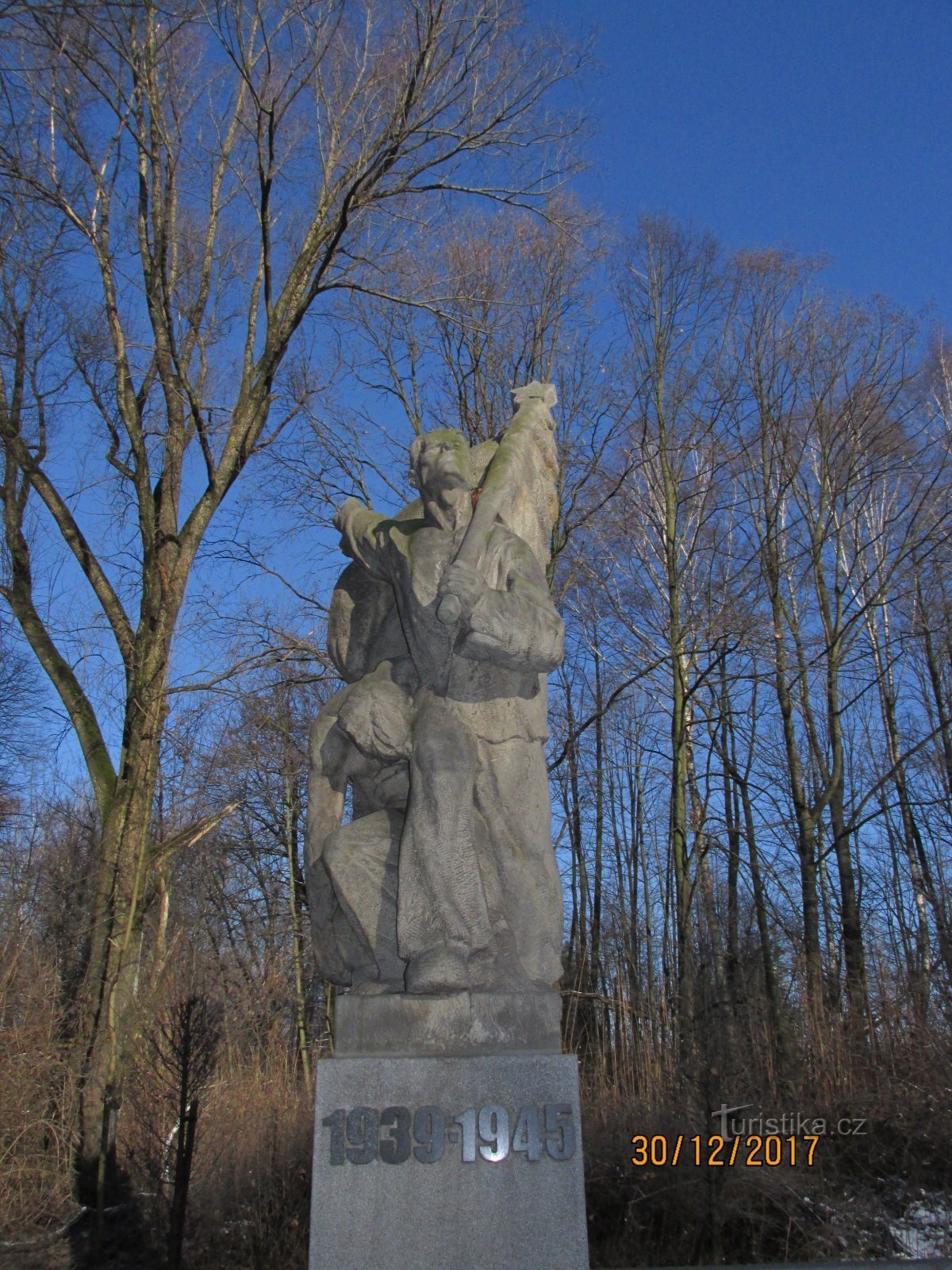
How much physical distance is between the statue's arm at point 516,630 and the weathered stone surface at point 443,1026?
3.48 ft

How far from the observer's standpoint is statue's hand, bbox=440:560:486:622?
130 inches

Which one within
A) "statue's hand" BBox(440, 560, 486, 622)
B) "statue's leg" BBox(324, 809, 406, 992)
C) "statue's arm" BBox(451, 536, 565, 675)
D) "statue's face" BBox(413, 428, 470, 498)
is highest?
"statue's face" BBox(413, 428, 470, 498)

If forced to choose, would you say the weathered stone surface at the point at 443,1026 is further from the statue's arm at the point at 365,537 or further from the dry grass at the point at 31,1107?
the dry grass at the point at 31,1107

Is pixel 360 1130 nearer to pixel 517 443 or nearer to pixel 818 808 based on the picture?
pixel 517 443

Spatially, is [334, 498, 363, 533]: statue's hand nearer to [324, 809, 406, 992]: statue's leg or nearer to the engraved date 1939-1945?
[324, 809, 406, 992]: statue's leg

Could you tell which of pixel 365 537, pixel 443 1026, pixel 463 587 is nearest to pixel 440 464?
pixel 365 537

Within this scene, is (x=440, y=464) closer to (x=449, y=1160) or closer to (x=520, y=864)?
(x=520, y=864)

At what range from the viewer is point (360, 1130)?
2904 millimetres

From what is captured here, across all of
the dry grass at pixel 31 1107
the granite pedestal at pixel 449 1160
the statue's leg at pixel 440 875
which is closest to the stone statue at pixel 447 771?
the statue's leg at pixel 440 875

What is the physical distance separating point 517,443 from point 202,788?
32.0 ft

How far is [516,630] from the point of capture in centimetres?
332

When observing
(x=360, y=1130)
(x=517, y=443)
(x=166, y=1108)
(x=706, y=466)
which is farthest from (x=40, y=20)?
(x=706, y=466)
